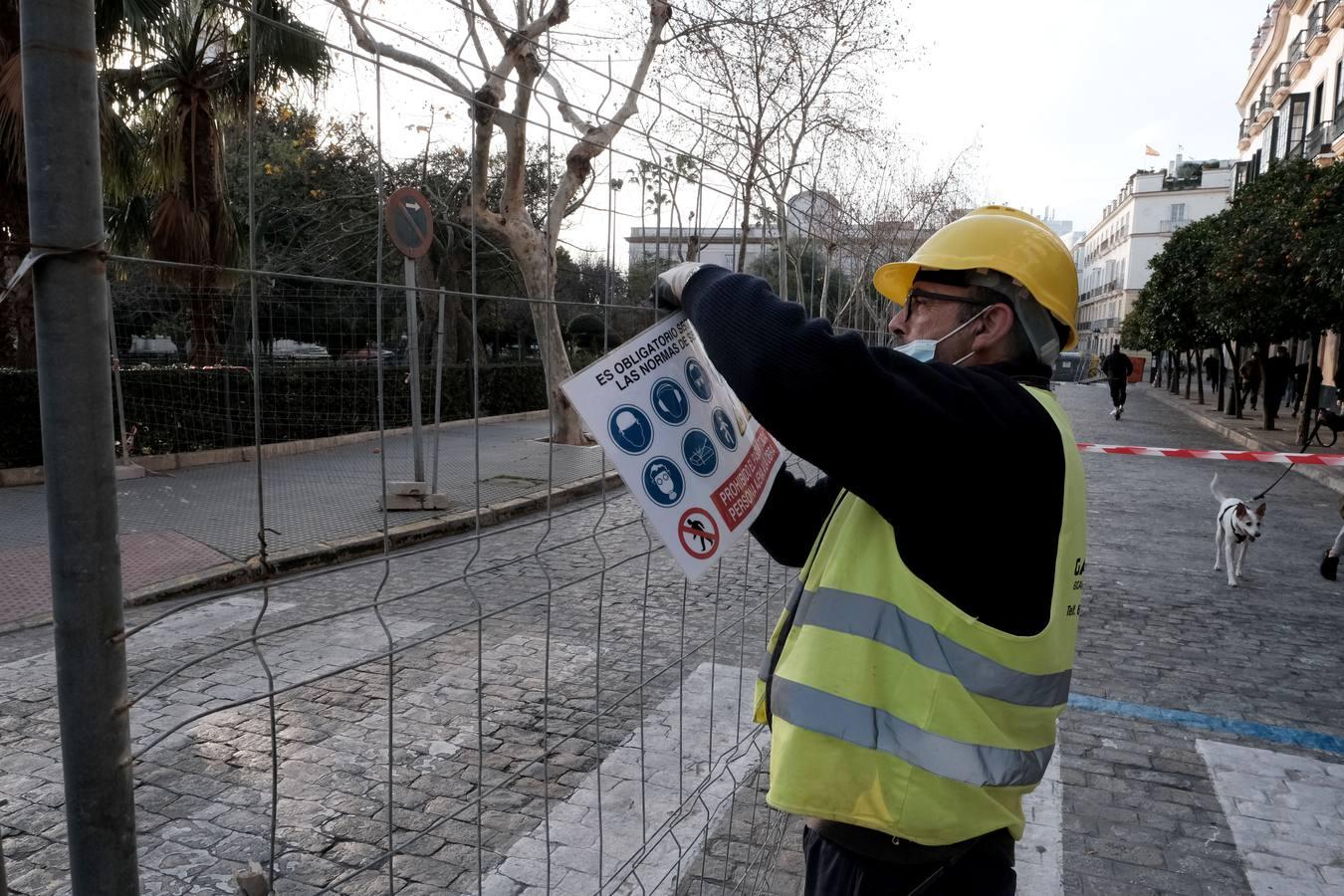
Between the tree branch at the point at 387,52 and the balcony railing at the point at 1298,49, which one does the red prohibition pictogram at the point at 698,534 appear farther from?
the balcony railing at the point at 1298,49

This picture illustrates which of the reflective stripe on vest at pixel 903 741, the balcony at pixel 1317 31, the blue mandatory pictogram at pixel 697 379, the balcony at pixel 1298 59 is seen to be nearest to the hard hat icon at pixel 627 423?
the blue mandatory pictogram at pixel 697 379

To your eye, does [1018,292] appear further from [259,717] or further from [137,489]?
[137,489]

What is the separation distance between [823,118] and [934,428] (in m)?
18.2

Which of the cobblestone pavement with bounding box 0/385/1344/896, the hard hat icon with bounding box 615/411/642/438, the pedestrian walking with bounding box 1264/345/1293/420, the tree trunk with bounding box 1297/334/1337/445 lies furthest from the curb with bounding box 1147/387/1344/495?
the hard hat icon with bounding box 615/411/642/438

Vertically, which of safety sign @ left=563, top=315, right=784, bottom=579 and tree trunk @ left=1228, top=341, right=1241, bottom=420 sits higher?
safety sign @ left=563, top=315, right=784, bottom=579

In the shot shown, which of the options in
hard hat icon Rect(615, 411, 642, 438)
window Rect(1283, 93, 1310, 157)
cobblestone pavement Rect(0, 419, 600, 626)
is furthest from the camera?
window Rect(1283, 93, 1310, 157)

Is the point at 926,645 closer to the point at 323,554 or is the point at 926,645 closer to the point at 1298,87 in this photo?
the point at 323,554

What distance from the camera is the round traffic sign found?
67.3 inches

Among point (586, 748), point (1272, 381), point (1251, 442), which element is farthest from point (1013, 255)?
point (1272, 381)

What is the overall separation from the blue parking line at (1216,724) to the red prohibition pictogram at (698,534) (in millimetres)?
3435

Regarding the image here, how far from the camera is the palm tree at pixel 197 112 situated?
155 centimetres

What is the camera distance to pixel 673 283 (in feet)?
6.09

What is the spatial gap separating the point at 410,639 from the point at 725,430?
2784 millimetres

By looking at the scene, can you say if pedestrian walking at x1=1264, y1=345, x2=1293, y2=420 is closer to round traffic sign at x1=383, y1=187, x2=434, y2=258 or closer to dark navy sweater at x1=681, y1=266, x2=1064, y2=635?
dark navy sweater at x1=681, y1=266, x2=1064, y2=635
